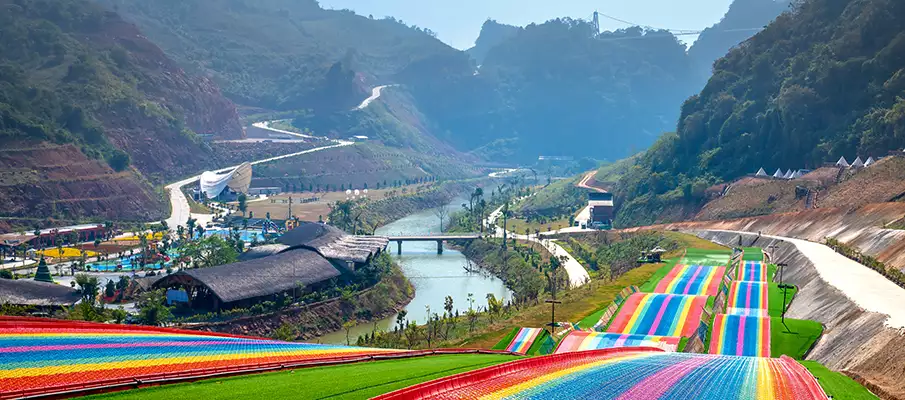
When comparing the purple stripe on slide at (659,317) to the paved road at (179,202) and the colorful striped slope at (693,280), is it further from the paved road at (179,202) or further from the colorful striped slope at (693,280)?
the paved road at (179,202)

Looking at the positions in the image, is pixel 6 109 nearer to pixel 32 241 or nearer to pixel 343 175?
pixel 32 241

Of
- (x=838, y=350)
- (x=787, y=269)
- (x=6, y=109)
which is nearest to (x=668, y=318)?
(x=838, y=350)

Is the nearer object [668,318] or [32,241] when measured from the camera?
[668,318]

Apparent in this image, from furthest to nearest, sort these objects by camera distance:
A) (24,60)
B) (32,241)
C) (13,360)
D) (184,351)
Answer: (24,60) < (32,241) < (184,351) < (13,360)

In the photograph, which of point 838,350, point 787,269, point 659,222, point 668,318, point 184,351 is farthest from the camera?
point 659,222

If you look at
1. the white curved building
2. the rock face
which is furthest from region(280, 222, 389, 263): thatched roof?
the white curved building

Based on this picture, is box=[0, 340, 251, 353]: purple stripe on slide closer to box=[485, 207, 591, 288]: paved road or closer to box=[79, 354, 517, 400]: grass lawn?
box=[79, 354, 517, 400]: grass lawn

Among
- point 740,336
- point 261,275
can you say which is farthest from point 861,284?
point 261,275
